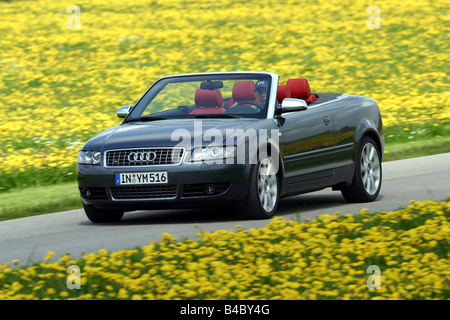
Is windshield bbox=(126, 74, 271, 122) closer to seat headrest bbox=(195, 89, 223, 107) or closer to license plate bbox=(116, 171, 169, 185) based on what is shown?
seat headrest bbox=(195, 89, 223, 107)

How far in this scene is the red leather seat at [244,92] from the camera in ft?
36.4

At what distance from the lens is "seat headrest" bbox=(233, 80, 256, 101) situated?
1109 centimetres

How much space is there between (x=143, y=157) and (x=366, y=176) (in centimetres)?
323

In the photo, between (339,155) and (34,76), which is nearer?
(339,155)

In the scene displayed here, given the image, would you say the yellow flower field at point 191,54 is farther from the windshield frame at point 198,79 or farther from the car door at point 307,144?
the car door at point 307,144

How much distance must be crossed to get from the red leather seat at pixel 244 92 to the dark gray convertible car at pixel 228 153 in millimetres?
11

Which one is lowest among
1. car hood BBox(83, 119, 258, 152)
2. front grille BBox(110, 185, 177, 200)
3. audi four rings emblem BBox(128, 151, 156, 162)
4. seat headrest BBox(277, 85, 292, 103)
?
front grille BBox(110, 185, 177, 200)

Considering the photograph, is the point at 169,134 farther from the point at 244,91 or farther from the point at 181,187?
the point at 244,91

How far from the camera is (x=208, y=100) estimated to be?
11.2m

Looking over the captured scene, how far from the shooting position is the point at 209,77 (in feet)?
38.0

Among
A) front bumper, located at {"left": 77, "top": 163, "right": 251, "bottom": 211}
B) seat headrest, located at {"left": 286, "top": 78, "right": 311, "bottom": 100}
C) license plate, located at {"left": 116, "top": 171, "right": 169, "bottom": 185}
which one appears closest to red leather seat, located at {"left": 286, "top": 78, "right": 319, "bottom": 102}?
seat headrest, located at {"left": 286, "top": 78, "right": 311, "bottom": 100}

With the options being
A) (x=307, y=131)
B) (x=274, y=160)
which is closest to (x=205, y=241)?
(x=274, y=160)
